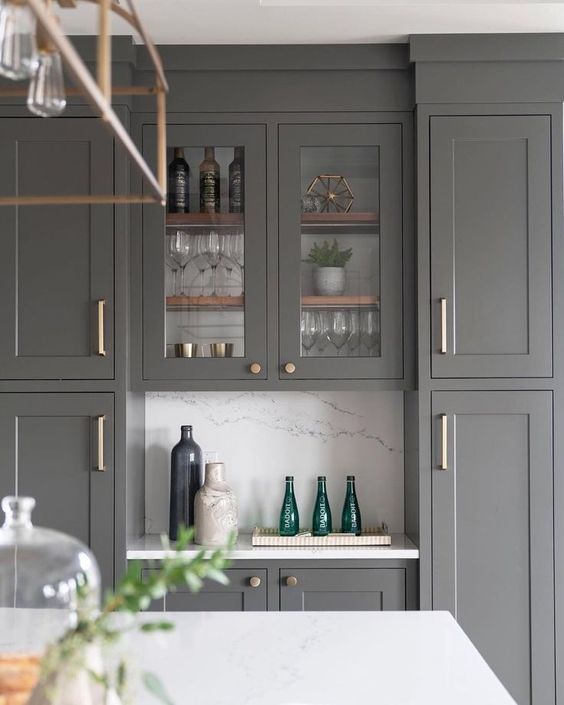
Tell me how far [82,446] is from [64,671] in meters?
1.84

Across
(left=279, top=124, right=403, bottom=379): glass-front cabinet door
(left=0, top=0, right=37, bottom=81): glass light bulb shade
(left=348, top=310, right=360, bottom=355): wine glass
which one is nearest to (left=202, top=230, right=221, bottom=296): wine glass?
(left=279, top=124, right=403, bottom=379): glass-front cabinet door

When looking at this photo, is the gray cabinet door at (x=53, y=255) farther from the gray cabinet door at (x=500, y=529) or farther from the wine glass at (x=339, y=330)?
the gray cabinet door at (x=500, y=529)

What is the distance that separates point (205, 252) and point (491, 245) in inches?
36.3

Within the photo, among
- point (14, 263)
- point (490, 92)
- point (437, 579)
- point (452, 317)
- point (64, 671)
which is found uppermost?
point (490, 92)

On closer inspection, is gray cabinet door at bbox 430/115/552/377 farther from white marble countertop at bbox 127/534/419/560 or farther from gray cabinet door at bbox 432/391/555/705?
white marble countertop at bbox 127/534/419/560

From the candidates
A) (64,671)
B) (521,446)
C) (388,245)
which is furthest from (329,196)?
(64,671)

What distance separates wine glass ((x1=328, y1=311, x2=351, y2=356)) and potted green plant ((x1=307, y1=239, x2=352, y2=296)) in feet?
0.24

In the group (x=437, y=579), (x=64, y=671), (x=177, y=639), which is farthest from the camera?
(x=437, y=579)

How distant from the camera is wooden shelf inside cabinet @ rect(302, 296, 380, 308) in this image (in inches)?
109

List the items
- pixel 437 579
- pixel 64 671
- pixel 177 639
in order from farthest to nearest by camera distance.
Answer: pixel 437 579 → pixel 177 639 → pixel 64 671

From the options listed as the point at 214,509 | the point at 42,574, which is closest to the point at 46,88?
the point at 42,574

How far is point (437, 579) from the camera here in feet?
8.72

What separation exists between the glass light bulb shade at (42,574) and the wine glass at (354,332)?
5.86 feet

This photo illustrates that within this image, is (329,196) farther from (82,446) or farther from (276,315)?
(82,446)
